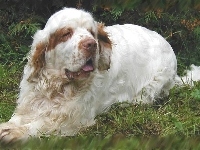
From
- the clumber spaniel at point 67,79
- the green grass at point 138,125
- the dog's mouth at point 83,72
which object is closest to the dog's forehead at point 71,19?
the clumber spaniel at point 67,79

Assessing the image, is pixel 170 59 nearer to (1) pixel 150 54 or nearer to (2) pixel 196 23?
(1) pixel 150 54

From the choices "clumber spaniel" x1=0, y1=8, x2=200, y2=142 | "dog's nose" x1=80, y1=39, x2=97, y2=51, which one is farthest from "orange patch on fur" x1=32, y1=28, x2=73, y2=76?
"dog's nose" x1=80, y1=39, x2=97, y2=51

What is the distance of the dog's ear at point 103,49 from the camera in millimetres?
5348

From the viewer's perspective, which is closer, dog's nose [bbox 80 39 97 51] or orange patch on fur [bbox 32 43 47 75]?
dog's nose [bbox 80 39 97 51]

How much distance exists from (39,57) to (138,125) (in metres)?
0.96

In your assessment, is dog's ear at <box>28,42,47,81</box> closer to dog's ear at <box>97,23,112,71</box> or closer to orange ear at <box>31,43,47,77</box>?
orange ear at <box>31,43,47,77</box>

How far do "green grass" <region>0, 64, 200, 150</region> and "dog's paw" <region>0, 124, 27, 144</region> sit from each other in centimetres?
12

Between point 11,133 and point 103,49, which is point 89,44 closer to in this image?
point 103,49

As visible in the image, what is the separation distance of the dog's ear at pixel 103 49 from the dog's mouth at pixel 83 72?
9.3 inches

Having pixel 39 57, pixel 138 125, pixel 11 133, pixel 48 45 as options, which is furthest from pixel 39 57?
pixel 138 125

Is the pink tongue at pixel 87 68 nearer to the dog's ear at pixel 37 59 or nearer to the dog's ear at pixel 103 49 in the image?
the dog's ear at pixel 103 49

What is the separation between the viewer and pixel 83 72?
5113 mm

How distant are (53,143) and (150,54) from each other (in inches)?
78.3

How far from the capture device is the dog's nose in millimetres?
4914
